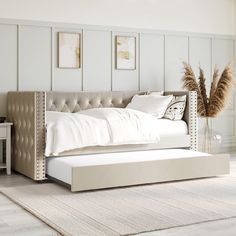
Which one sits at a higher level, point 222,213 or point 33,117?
point 33,117

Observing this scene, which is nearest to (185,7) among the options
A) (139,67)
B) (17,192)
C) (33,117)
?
(139,67)

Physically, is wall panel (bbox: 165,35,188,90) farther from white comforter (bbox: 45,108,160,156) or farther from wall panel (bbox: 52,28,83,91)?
white comforter (bbox: 45,108,160,156)

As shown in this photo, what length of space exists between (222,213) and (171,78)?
326 centimetres

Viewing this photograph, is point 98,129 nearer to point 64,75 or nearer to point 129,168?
point 129,168

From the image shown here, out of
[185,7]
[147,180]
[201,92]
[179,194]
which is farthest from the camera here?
[185,7]

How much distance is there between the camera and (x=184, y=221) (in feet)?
9.34

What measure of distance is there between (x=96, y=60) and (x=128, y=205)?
Answer: 2.70m

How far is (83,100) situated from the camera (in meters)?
5.32

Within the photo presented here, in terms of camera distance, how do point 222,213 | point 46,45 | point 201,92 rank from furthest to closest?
point 201,92 → point 46,45 → point 222,213

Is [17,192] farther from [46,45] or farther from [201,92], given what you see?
[201,92]

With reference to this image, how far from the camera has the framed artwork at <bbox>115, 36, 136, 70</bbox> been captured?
5.72 m

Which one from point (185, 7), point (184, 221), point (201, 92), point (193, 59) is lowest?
point (184, 221)

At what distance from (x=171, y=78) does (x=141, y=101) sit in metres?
0.89

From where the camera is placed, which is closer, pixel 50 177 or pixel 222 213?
pixel 222 213
